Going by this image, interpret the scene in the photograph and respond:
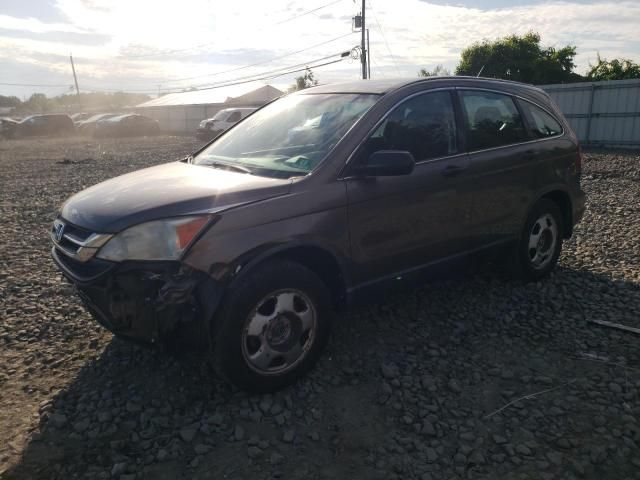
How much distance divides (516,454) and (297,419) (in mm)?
1193

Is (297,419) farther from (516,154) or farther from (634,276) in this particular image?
(634,276)

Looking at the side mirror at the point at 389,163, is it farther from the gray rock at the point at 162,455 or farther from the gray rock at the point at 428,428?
the gray rock at the point at 162,455

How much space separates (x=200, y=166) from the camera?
12.4 feet

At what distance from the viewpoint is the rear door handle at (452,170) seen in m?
3.81

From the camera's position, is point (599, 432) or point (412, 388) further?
point (412, 388)

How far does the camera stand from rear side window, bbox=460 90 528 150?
4125 millimetres

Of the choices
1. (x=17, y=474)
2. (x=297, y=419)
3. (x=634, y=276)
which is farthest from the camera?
(x=634, y=276)

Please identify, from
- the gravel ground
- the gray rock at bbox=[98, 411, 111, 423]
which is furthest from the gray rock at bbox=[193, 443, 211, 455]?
the gray rock at bbox=[98, 411, 111, 423]

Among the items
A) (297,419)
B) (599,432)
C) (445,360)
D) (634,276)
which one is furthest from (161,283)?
(634,276)

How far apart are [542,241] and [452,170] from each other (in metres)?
1.59

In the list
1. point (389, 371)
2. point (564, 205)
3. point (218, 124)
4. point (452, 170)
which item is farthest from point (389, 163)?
point (218, 124)

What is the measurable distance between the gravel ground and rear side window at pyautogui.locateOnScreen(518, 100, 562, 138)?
1448 mm

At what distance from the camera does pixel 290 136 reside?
3.72 metres

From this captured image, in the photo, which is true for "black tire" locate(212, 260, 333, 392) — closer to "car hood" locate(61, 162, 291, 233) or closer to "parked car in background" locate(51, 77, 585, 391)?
"parked car in background" locate(51, 77, 585, 391)
